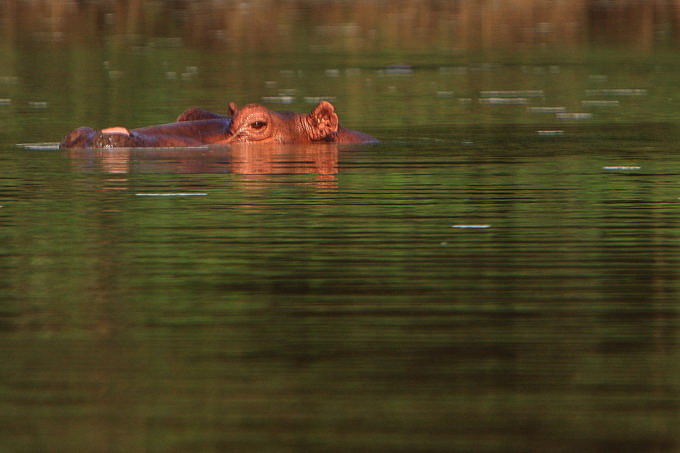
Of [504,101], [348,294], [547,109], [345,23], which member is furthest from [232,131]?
[345,23]

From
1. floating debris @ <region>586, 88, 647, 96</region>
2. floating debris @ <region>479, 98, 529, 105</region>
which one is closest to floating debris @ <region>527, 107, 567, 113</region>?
floating debris @ <region>479, 98, 529, 105</region>

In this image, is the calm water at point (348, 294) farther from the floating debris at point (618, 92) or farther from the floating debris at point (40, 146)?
the floating debris at point (618, 92)

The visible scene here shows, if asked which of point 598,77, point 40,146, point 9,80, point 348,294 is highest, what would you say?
point 9,80

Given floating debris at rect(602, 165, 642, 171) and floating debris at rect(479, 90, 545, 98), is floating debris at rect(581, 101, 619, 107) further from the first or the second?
floating debris at rect(602, 165, 642, 171)

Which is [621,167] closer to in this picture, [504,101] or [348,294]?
[348,294]

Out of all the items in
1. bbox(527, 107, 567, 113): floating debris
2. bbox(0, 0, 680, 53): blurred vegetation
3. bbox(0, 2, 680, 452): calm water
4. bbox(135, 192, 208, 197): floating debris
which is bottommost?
bbox(0, 2, 680, 452): calm water

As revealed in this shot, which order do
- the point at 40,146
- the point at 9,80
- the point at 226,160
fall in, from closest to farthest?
1. the point at 226,160
2. the point at 40,146
3. the point at 9,80

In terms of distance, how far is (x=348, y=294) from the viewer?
763 cm

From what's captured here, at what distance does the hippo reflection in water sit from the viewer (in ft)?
50.6

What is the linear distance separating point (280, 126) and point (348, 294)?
29.1 ft

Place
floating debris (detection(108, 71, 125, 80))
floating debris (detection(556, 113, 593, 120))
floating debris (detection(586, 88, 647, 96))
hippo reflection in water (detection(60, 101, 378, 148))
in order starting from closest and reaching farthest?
1. hippo reflection in water (detection(60, 101, 378, 148))
2. floating debris (detection(556, 113, 593, 120))
3. floating debris (detection(586, 88, 647, 96))
4. floating debris (detection(108, 71, 125, 80))

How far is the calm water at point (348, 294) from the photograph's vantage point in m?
5.45

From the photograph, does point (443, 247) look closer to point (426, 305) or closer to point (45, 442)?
point (426, 305)

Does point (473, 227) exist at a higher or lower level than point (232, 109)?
lower
